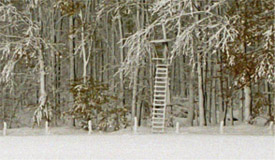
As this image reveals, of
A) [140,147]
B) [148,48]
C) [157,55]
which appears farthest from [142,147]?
[148,48]

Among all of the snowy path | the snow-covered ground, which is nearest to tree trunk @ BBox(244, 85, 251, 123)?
the snow-covered ground

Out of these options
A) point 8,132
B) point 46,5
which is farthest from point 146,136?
point 46,5

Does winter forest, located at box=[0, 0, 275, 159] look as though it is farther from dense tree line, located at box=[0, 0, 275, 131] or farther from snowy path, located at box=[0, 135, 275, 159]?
snowy path, located at box=[0, 135, 275, 159]

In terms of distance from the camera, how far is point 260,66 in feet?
62.5

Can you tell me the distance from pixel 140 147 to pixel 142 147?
7cm

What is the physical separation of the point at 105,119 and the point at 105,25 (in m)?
9.79

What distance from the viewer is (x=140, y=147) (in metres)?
16.2

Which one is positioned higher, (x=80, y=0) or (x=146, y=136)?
(x=80, y=0)

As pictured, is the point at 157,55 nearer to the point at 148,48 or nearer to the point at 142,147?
the point at 148,48

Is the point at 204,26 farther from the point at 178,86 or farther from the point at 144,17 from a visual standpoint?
the point at 178,86

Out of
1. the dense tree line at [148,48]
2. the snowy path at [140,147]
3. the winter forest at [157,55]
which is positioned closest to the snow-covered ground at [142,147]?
the snowy path at [140,147]

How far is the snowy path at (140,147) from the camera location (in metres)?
14.3

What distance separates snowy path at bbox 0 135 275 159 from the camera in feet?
46.9

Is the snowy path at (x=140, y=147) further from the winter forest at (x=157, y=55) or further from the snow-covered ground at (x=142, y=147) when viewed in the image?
the winter forest at (x=157, y=55)
